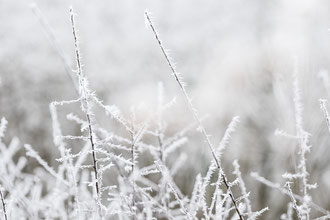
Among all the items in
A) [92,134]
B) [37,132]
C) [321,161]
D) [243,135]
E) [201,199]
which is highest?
[37,132]

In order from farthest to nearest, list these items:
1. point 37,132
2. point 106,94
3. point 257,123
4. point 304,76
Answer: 1. point 106,94
2. point 37,132
3. point 257,123
4. point 304,76

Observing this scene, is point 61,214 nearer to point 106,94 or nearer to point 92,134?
point 92,134

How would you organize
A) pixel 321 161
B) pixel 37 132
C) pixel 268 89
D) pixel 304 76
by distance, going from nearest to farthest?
pixel 304 76 < pixel 321 161 < pixel 268 89 < pixel 37 132

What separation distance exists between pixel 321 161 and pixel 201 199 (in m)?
8.81

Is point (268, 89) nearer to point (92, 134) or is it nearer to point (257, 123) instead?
point (257, 123)

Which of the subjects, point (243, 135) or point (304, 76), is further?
point (243, 135)

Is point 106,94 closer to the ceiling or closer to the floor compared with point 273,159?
closer to the ceiling

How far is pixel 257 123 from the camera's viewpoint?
13.9 metres

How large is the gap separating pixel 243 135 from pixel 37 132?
7.04 meters

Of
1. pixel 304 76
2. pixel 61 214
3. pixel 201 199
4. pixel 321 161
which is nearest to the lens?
pixel 201 199

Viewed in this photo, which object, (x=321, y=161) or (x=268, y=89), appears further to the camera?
(x=268, y=89)

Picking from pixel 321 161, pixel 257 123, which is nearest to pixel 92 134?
pixel 321 161

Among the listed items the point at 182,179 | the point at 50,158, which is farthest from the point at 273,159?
the point at 50,158

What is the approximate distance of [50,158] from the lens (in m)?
14.2
